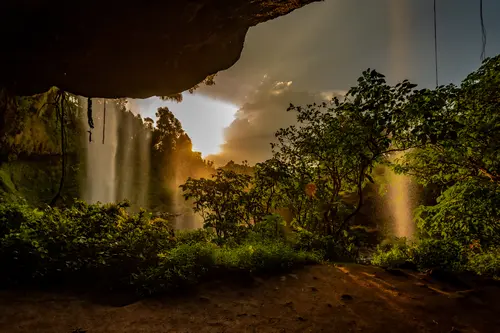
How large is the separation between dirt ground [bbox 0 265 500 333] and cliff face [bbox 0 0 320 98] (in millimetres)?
5849

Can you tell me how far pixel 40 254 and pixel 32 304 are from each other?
117 centimetres

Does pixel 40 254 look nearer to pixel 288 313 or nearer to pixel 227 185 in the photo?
pixel 288 313

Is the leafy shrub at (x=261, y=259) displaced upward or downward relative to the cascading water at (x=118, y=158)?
downward

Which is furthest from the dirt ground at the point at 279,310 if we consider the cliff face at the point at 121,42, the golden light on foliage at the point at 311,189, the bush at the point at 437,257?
the cliff face at the point at 121,42

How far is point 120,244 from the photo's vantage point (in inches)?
228

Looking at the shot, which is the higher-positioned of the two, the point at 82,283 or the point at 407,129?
the point at 407,129

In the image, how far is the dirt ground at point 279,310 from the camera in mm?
3881

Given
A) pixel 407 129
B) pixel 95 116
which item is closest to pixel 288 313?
pixel 407 129

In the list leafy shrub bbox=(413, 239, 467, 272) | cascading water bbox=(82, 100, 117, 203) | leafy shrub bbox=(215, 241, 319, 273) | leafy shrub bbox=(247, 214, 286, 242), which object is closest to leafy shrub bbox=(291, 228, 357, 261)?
leafy shrub bbox=(247, 214, 286, 242)

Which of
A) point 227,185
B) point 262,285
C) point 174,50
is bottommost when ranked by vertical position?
point 262,285

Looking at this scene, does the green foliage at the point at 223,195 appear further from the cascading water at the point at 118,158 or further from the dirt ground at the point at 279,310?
the cascading water at the point at 118,158

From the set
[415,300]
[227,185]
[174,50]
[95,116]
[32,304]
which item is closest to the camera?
[32,304]

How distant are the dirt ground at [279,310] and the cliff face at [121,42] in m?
5.85

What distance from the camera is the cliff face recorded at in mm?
5953
